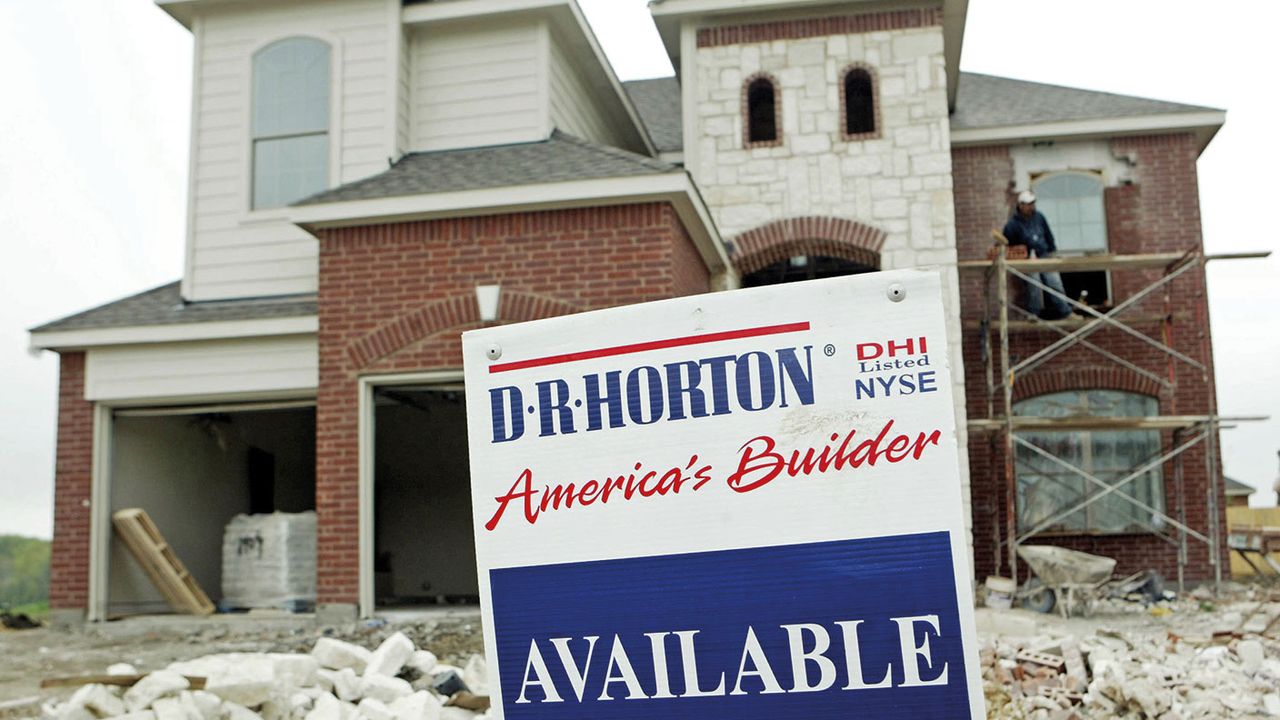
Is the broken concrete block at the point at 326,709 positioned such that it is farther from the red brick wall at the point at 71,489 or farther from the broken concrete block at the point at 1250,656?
A: the red brick wall at the point at 71,489

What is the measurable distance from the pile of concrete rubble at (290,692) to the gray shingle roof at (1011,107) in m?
11.9

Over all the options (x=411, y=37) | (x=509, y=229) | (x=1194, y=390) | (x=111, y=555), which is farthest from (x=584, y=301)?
(x=1194, y=390)

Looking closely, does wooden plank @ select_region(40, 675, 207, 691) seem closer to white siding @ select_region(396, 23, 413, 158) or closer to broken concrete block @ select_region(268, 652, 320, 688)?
broken concrete block @ select_region(268, 652, 320, 688)

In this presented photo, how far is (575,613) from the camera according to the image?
9.75 ft

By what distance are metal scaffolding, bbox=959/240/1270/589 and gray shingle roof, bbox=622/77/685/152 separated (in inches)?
201

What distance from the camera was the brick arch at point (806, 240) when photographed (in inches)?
574

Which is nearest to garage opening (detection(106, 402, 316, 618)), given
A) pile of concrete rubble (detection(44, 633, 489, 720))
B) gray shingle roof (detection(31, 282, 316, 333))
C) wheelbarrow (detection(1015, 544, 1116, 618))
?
gray shingle roof (detection(31, 282, 316, 333))

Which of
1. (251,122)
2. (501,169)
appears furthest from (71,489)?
(501,169)

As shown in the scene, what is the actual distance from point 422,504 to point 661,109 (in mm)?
7232

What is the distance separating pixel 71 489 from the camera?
42.8ft

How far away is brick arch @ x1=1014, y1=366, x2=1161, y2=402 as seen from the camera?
16.0 meters

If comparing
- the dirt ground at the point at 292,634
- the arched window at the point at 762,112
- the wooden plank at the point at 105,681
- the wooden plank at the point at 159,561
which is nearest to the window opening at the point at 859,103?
the arched window at the point at 762,112

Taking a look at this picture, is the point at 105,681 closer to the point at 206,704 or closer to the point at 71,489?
the point at 206,704

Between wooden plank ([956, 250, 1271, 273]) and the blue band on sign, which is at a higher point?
wooden plank ([956, 250, 1271, 273])
